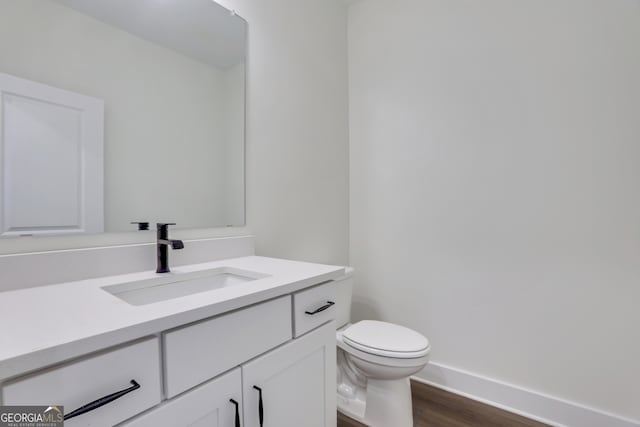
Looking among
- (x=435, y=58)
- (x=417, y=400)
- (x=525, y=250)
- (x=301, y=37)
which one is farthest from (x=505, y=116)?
(x=417, y=400)

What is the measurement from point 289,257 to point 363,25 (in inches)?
68.9

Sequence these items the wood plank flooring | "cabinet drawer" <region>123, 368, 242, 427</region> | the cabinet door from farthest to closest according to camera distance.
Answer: the wood plank flooring < the cabinet door < "cabinet drawer" <region>123, 368, 242, 427</region>

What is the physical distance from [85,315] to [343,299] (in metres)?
1.31

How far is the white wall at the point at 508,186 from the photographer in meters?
1.38

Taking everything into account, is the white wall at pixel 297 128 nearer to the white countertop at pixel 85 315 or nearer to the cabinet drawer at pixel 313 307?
the cabinet drawer at pixel 313 307

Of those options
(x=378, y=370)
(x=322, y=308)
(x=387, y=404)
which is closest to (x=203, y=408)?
(x=322, y=308)

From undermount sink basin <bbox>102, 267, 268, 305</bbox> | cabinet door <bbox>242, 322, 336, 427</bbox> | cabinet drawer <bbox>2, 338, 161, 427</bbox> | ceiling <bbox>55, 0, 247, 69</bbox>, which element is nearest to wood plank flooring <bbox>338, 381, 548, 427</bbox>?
cabinet door <bbox>242, 322, 336, 427</bbox>

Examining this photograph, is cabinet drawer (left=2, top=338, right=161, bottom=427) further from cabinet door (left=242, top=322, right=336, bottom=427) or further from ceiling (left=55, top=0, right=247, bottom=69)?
ceiling (left=55, top=0, right=247, bottom=69)

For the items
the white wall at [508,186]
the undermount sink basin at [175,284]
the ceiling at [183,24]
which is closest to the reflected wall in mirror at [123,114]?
the ceiling at [183,24]

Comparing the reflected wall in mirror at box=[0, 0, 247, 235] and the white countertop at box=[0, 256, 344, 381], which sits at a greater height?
the reflected wall in mirror at box=[0, 0, 247, 235]

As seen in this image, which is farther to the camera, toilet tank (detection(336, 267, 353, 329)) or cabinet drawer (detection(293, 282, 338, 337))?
toilet tank (detection(336, 267, 353, 329))

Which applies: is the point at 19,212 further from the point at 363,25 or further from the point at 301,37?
the point at 363,25

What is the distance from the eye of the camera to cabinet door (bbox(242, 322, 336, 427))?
795 mm

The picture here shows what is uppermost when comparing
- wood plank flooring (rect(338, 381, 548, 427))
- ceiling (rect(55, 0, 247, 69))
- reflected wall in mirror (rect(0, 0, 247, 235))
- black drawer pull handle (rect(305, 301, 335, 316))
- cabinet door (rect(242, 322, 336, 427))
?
ceiling (rect(55, 0, 247, 69))
